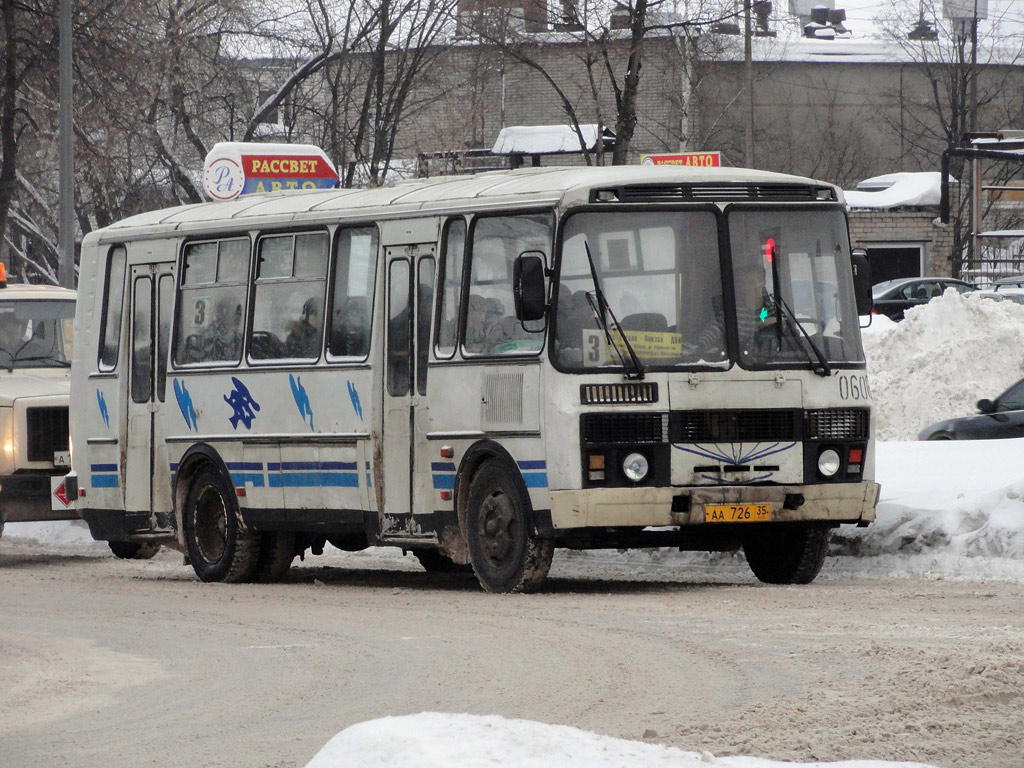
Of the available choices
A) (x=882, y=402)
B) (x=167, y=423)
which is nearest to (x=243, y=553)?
(x=167, y=423)

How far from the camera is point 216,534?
51.8ft

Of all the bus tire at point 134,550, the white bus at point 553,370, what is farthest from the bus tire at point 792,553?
the bus tire at point 134,550

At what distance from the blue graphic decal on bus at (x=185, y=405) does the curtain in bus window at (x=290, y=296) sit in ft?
2.76

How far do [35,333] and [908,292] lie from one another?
114 feet

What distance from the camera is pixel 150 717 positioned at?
8203 millimetres

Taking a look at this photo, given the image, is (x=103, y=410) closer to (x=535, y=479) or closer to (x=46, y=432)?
(x=46, y=432)

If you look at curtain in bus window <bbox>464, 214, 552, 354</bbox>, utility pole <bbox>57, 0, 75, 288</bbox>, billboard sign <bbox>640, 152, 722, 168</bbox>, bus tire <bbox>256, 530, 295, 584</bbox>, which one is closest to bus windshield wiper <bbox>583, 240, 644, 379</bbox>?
curtain in bus window <bbox>464, 214, 552, 354</bbox>

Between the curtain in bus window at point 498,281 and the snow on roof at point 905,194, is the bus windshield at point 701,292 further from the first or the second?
the snow on roof at point 905,194

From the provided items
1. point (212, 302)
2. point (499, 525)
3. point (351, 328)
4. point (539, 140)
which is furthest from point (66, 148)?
point (539, 140)

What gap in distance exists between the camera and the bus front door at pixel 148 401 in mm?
16094

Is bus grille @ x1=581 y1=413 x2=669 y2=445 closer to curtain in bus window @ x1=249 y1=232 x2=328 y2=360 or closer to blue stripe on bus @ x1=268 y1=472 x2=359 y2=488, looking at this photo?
blue stripe on bus @ x1=268 y1=472 x2=359 y2=488

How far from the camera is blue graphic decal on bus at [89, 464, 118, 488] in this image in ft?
54.1

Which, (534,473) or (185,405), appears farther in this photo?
(185,405)

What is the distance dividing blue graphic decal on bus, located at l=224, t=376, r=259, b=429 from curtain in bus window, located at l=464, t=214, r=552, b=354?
2482 millimetres
